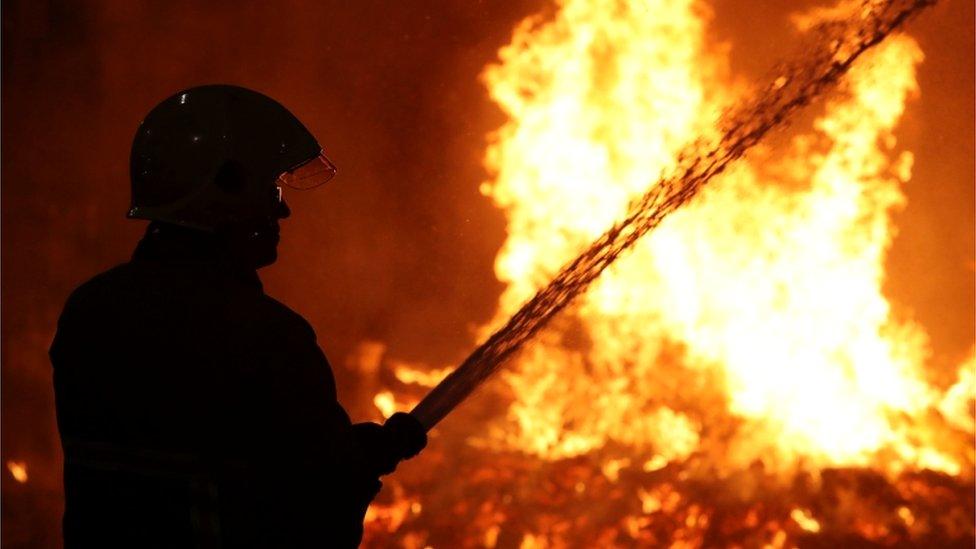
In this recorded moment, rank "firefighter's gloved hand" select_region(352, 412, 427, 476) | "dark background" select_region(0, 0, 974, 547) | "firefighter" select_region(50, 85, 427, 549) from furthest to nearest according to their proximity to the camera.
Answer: "dark background" select_region(0, 0, 974, 547)
"firefighter's gloved hand" select_region(352, 412, 427, 476)
"firefighter" select_region(50, 85, 427, 549)

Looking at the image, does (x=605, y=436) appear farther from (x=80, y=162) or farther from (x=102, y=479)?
(x=102, y=479)

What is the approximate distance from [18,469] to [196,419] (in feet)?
15.0

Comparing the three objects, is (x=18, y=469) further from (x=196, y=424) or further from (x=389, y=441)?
(x=196, y=424)

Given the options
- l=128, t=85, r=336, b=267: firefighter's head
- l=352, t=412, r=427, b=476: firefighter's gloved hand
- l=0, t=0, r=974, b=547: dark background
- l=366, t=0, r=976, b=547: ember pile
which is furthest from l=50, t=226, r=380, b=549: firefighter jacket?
l=0, t=0, r=974, b=547: dark background

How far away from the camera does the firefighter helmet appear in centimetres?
250

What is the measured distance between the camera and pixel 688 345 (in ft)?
18.6

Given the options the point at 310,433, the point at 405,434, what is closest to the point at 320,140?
the point at 405,434

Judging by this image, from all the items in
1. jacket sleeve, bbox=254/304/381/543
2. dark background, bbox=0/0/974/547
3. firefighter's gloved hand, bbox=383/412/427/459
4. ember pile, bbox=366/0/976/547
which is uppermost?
dark background, bbox=0/0/974/547

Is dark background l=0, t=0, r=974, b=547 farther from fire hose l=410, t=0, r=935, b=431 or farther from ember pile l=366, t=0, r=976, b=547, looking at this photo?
fire hose l=410, t=0, r=935, b=431

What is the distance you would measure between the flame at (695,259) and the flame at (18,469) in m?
2.69

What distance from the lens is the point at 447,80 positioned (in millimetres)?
6039

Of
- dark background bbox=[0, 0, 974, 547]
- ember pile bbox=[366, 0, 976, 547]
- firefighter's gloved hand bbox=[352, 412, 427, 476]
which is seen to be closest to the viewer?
firefighter's gloved hand bbox=[352, 412, 427, 476]

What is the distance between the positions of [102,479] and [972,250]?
481 cm

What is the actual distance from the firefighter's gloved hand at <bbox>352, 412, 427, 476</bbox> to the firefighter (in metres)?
0.08
